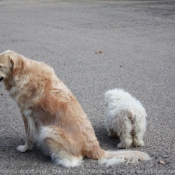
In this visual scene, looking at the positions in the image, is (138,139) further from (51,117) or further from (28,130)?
(28,130)

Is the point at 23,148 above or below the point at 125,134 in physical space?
below

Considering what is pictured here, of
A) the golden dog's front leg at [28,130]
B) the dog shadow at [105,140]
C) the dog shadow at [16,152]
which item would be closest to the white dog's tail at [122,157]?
the dog shadow at [105,140]

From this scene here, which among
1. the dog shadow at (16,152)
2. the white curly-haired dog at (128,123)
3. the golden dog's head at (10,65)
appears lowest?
the dog shadow at (16,152)

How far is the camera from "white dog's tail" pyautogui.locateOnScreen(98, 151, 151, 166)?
4219 millimetres

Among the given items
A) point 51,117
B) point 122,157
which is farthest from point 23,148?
point 122,157

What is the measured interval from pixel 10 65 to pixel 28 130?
0.89 metres

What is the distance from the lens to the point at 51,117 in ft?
14.1

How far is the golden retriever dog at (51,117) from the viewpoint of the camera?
13.8 ft

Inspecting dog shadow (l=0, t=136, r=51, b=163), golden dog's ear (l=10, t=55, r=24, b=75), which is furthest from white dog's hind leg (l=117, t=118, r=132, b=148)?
golden dog's ear (l=10, t=55, r=24, b=75)

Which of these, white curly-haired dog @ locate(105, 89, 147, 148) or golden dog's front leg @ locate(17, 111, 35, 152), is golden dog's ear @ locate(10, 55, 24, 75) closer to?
golden dog's front leg @ locate(17, 111, 35, 152)

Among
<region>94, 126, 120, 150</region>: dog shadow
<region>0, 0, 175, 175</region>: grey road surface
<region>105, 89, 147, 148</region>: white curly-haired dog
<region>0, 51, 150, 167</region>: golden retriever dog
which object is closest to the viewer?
<region>0, 51, 150, 167</region>: golden retriever dog

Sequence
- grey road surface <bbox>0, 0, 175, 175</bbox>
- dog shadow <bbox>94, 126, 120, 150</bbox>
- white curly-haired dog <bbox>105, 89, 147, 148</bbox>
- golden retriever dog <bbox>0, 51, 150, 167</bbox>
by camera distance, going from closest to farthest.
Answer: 1. golden retriever dog <bbox>0, 51, 150, 167</bbox>
2. grey road surface <bbox>0, 0, 175, 175</bbox>
3. white curly-haired dog <bbox>105, 89, 147, 148</bbox>
4. dog shadow <bbox>94, 126, 120, 150</bbox>

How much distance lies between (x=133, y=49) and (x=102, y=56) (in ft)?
3.96

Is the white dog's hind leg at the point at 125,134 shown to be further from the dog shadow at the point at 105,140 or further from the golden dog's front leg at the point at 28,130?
the golden dog's front leg at the point at 28,130
